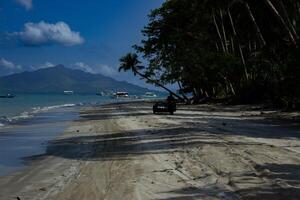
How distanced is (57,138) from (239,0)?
28993 mm

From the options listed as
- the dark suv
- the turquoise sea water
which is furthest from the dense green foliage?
the turquoise sea water

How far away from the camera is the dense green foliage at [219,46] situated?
47503 mm

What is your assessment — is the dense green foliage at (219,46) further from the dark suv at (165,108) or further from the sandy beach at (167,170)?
the sandy beach at (167,170)

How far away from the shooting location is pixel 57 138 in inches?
956

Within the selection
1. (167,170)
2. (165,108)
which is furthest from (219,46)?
(167,170)

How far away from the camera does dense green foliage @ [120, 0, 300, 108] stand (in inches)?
1870

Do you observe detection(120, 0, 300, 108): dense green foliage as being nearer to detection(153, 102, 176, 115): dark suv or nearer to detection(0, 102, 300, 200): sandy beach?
detection(153, 102, 176, 115): dark suv

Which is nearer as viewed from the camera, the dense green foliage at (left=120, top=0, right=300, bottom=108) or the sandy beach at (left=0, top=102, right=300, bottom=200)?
the sandy beach at (left=0, top=102, right=300, bottom=200)

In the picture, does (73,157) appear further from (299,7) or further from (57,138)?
(299,7)

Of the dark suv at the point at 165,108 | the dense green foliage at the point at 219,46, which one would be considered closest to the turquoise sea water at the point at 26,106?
the dark suv at the point at 165,108

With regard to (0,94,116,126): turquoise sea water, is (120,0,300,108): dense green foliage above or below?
above

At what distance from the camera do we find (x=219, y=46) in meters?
68.6

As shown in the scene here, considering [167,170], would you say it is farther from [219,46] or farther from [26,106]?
[26,106]

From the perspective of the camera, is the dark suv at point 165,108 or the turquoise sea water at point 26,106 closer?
the dark suv at point 165,108
